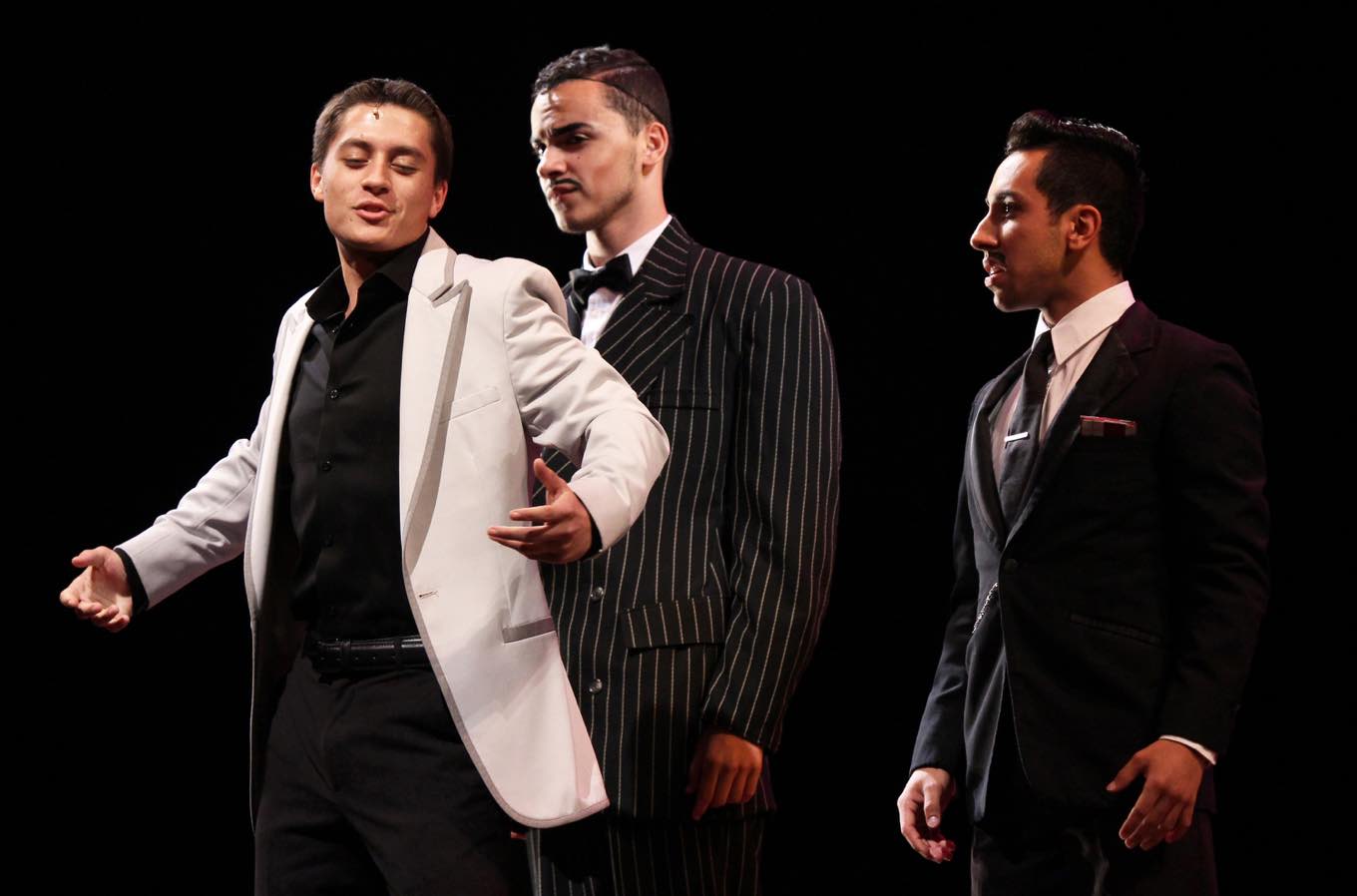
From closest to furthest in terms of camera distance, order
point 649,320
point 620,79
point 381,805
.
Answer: point 381,805
point 649,320
point 620,79

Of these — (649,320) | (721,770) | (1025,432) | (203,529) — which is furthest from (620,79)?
(721,770)

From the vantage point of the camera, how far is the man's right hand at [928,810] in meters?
2.06

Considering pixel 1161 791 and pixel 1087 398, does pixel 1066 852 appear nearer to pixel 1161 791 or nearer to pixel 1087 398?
pixel 1161 791

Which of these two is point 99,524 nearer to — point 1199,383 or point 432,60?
point 432,60

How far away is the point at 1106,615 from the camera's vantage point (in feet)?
6.12

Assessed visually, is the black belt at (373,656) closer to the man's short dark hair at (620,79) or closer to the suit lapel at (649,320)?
the suit lapel at (649,320)

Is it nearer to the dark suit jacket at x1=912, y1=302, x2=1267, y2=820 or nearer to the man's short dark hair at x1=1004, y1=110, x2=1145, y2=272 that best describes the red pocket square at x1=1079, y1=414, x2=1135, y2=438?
the dark suit jacket at x1=912, y1=302, x2=1267, y2=820

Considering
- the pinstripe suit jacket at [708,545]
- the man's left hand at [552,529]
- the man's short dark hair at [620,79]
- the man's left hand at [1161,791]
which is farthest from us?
the man's short dark hair at [620,79]

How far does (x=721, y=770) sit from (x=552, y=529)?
66 centimetres

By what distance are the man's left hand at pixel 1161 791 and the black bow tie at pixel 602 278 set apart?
1043 mm

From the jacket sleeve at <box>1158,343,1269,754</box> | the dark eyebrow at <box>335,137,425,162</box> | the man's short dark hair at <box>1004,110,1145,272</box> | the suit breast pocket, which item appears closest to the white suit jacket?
the suit breast pocket

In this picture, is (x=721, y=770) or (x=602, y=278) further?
(x=602, y=278)

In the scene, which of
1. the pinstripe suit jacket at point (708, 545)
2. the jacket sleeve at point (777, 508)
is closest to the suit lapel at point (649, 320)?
the pinstripe suit jacket at point (708, 545)

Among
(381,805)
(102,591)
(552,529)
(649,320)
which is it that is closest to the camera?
(552,529)
